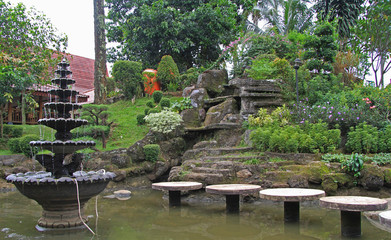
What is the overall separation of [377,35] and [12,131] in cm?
2229

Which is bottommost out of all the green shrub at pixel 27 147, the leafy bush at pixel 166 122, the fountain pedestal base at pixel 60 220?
the fountain pedestal base at pixel 60 220

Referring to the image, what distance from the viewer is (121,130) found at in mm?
15883

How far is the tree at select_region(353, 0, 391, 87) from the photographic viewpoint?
67.7 feet

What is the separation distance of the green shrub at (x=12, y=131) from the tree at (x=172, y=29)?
10451 mm

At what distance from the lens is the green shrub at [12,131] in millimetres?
14586

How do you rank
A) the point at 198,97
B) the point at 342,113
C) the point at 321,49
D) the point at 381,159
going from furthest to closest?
the point at 321,49 < the point at 198,97 < the point at 342,113 < the point at 381,159

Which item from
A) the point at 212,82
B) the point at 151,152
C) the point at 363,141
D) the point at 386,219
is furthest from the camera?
the point at 212,82

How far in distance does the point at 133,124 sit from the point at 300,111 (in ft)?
29.1

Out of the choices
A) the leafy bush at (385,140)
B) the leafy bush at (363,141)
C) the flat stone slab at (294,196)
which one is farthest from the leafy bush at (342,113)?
the flat stone slab at (294,196)

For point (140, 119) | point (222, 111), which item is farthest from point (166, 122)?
point (140, 119)

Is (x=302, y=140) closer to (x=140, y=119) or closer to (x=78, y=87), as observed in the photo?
(x=140, y=119)

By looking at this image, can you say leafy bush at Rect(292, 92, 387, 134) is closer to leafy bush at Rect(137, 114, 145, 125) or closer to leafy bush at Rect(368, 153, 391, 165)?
leafy bush at Rect(368, 153, 391, 165)

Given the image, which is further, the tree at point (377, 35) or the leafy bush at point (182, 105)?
the tree at point (377, 35)

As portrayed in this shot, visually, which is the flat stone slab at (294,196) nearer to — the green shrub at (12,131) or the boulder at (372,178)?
the boulder at (372,178)
